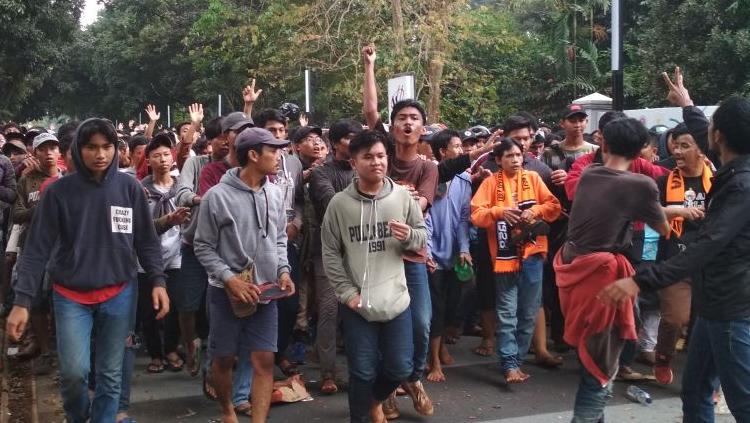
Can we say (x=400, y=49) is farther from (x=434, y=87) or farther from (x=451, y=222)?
(x=451, y=222)

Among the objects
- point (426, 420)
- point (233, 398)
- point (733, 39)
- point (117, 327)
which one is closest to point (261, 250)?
point (117, 327)

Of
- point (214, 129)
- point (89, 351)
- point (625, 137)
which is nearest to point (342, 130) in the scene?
point (214, 129)

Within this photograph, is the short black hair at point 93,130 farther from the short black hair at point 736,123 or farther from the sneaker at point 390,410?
the short black hair at point 736,123

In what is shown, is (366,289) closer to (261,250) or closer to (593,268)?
(261,250)

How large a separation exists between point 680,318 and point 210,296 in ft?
11.5

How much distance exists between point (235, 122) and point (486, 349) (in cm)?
315

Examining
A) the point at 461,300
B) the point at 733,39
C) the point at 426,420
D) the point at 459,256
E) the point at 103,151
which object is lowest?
the point at 426,420

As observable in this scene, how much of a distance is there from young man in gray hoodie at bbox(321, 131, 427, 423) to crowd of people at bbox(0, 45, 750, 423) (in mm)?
12

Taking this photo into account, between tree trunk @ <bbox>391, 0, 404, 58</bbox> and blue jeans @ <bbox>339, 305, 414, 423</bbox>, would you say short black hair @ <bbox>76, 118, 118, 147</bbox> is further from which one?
tree trunk @ <bbox>391, 0, 404, 58</bbox>

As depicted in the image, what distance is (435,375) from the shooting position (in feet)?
21.2

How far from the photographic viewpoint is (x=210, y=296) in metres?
4.99

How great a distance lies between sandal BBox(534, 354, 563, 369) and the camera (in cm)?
672

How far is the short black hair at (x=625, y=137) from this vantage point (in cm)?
437

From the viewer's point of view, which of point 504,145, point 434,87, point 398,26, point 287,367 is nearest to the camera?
point 287,367
